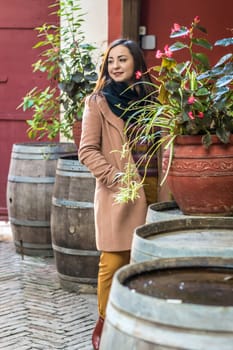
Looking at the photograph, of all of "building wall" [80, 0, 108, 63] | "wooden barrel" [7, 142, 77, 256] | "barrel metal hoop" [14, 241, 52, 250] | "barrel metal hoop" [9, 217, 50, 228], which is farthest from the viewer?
"building wall" [80, 0, 108, 63]

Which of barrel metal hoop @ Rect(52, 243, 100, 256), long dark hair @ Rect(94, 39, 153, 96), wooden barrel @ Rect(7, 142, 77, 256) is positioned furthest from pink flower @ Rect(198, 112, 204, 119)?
wooden barrel @ Rect(7, 142, 77, 256)

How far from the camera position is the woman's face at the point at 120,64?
12.7 ft

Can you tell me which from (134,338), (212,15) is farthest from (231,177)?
(212,15)

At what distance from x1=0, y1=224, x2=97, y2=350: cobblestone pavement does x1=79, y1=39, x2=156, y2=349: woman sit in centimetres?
82

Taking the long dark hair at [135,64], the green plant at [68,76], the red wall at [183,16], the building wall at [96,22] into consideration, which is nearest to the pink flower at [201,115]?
the long dark hair at [135,64]

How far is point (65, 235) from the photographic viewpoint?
17.2ft

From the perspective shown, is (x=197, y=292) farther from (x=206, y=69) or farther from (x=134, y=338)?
(x=206, y=69)

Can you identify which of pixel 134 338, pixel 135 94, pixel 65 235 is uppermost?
pixel 135 94

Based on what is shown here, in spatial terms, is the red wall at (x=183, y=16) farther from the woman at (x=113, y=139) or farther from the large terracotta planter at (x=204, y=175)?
the large terracotta planter at (x=204, y=175)

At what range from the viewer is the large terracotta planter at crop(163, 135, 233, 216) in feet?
9.54

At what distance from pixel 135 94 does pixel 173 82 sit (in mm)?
995

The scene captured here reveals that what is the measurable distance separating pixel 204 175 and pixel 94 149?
3.44 ft

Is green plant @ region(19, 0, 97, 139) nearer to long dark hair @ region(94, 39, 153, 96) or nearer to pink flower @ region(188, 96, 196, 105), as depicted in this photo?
long dark hair @ region(94, 39, 153, 96)

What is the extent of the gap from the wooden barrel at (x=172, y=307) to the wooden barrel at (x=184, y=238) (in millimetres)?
89
